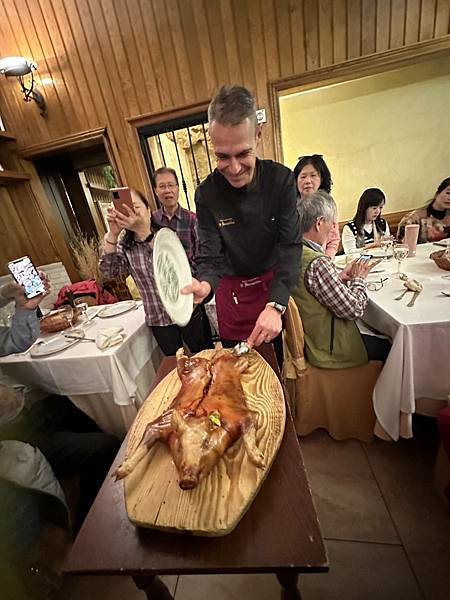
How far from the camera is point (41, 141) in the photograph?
11.7ft

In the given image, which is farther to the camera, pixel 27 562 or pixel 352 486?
pixel 352 486

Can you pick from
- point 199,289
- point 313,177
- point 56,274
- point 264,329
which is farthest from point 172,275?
point 56,274

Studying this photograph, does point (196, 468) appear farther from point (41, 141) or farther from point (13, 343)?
point (41, 141)

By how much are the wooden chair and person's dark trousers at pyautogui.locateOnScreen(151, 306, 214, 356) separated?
71cm

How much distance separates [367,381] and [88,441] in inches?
63.5

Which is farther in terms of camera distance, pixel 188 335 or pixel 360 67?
pixel 360 67

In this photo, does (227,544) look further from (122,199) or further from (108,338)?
(122,199)

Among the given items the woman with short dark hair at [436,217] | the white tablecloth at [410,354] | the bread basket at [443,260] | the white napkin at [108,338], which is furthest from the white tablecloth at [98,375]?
the woman with short dark hair at [436,217]

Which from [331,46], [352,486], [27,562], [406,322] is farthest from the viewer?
[331,46]

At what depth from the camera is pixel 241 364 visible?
1012mm

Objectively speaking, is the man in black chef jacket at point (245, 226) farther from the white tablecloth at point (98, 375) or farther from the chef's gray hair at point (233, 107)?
the white tablecloth at point (98, 375)

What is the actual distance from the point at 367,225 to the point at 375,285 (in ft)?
5.55

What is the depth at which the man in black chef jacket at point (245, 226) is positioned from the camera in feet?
3.34

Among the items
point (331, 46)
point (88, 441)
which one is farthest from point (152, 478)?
point (331, 46)
